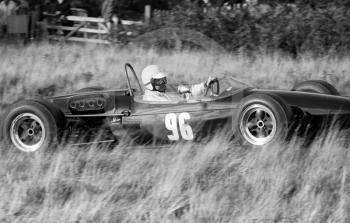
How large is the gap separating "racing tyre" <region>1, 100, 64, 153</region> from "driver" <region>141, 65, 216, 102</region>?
3.60 ft

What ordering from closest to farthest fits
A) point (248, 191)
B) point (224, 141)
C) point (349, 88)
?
point (248, 191) → point (224, 141) → point (349, 88)

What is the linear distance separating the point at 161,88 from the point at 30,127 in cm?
155

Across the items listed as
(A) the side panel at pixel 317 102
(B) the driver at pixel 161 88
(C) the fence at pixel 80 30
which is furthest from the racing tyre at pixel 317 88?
(C) the fence at pixel 80 30

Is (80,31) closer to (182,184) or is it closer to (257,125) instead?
(257,125)

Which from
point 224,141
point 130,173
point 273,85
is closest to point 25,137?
point 130,173

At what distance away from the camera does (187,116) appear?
7293 millimetres

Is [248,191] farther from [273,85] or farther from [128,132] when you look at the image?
[273,85]

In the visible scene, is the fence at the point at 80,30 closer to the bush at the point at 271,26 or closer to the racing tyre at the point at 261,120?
the bush at the point at 271,26

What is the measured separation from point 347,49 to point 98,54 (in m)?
6.05

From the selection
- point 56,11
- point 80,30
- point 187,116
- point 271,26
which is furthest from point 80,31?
point 187,116

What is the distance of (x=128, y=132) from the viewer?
24.7 feet

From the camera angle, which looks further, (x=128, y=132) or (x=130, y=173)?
(x=128, y=132)

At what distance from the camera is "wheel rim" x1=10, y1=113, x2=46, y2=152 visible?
746cm

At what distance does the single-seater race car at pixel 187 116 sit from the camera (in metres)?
7.00
